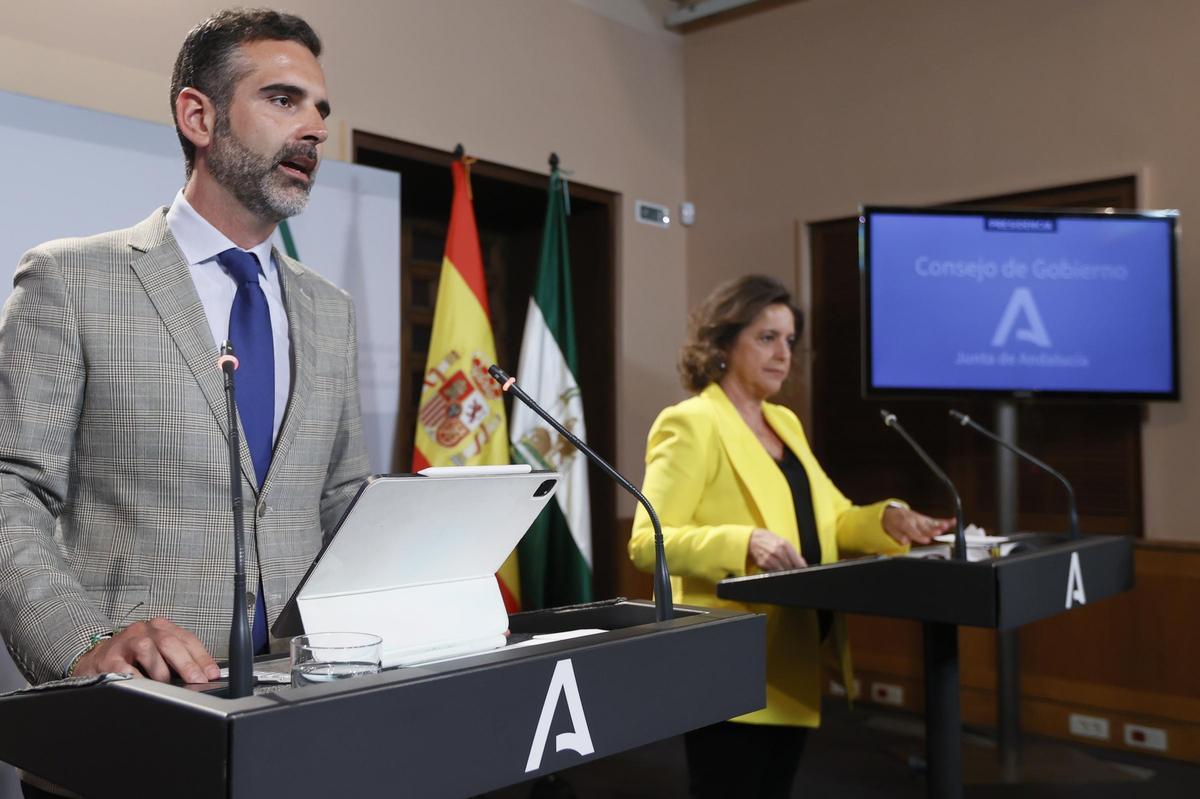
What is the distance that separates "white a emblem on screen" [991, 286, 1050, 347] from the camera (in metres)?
4.13

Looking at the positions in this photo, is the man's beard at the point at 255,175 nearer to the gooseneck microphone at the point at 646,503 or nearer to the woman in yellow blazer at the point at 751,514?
the gooseneck microphone at the point at 646,503

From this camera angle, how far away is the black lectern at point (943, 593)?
7.44ft

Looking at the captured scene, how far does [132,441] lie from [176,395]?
3.3 inches

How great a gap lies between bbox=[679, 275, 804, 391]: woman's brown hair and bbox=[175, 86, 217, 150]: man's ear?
1.64m

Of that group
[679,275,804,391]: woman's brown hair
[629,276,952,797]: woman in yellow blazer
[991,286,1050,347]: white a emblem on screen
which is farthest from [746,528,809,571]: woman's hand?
[991,286,1050,347]: white a emblem on screen

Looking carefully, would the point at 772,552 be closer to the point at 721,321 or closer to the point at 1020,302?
the point at 721,321

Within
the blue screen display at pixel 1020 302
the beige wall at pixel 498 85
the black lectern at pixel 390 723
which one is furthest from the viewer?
the blue screen display at pixel 1020 302

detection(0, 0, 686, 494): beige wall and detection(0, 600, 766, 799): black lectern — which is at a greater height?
detection(0, 0, 686, 494): beige wall

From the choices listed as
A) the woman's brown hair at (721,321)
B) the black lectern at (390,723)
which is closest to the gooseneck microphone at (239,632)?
the black lectern at (390,723)

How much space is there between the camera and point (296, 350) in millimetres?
1640

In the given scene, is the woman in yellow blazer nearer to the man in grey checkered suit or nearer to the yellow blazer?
the yellow blazer

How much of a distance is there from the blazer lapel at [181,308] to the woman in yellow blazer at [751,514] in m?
1.22

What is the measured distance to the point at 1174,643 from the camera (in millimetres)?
4148

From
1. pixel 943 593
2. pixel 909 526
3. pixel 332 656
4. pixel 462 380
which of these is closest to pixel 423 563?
pixel 332 656
